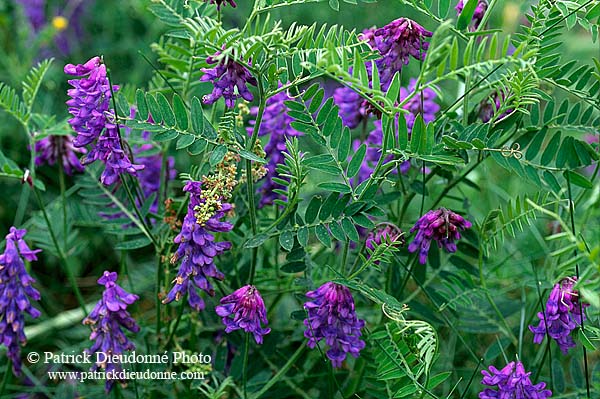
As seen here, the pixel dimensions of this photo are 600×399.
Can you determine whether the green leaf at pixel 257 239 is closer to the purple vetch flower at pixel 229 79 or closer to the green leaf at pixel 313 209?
the green leaf at pixel 313 209

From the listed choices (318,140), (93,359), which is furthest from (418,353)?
(93,359)

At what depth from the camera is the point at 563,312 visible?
3.65 feet

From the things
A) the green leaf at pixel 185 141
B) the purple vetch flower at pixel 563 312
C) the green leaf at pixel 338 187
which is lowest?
the purple vetch flower at pixel 563 312

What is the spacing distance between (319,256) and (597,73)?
0.69 m

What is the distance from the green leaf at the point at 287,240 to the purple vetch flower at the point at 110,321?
0.28 meters

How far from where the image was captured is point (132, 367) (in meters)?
1.34

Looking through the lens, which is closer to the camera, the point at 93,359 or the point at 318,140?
the point at 318,140

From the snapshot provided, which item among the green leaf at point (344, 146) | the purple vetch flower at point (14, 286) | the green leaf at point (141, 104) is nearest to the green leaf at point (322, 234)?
the green leaf at point (344, 146)

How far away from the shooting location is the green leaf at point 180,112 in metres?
1.11

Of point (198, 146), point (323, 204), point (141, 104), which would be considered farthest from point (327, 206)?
point (141, 104)

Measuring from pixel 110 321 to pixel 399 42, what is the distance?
674 millimetres

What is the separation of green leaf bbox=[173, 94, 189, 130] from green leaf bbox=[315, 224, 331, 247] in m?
0.26

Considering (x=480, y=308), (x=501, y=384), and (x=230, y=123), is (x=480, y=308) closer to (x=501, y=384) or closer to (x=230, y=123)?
(x=501, y=384)

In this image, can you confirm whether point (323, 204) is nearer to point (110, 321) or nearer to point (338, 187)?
point (338, 187)
